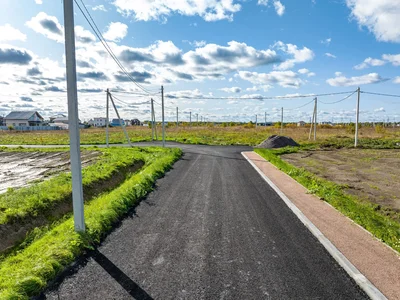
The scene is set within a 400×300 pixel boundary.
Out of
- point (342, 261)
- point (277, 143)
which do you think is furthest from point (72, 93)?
point (277, 143)

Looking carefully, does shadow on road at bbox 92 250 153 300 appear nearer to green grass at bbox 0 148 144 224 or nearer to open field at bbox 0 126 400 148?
green grass at bbox 0 148 144 224

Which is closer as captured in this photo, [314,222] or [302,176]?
[314,222]

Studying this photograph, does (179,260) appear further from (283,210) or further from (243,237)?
(283,210)

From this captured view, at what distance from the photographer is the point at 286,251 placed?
5109 millimetres

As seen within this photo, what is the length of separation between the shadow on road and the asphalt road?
14 mm

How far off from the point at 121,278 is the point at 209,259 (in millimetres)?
1438

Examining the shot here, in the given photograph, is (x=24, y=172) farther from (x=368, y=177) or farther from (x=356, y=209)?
(x=368, y=177)

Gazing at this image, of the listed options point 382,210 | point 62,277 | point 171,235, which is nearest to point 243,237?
point 171,235

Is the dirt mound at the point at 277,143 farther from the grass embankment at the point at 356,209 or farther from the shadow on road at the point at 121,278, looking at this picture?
the shadow on road at the point at 121,278

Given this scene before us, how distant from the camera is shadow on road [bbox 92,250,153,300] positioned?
3.85 metres

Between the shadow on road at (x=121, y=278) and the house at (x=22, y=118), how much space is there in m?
100

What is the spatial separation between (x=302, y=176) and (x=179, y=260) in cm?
858

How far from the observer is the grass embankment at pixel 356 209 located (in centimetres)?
579

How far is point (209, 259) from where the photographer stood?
481 cm
